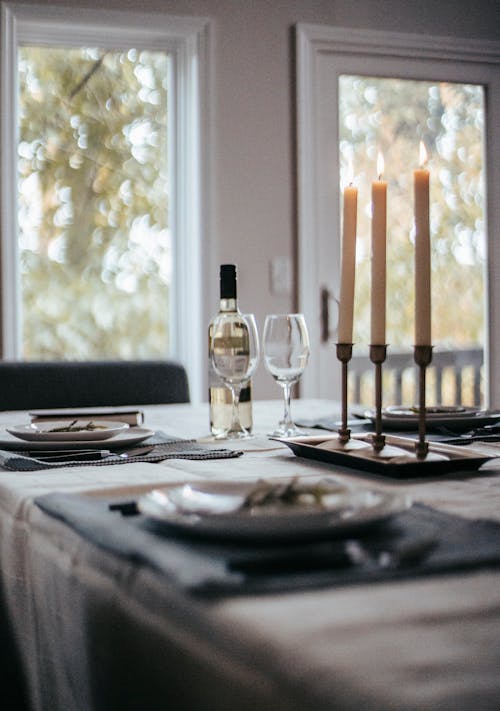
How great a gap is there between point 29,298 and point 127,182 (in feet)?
1.80

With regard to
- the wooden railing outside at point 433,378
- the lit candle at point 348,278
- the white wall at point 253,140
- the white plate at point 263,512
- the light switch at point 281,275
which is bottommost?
the wooden railing outside at point 433,378

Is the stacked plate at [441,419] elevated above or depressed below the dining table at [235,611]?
above

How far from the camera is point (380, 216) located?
1.05m

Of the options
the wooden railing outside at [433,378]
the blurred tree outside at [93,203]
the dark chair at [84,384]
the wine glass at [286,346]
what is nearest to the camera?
the wine glass at [286,346]

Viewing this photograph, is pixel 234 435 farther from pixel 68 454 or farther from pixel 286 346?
pixel 68 454

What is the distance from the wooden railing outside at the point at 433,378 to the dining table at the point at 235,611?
2.99 metres

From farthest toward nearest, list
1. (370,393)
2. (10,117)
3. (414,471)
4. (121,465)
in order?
(370,393) → (10,117) → (121,465) → (414,471)

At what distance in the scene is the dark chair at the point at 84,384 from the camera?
2.13 meters

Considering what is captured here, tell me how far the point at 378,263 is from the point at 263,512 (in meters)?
0.43

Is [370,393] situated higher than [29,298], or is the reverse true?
[29,298]

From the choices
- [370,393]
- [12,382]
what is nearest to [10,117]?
[12,382]

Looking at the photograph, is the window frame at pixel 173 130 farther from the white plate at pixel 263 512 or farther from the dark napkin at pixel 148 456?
the white plate at pixel 263 512

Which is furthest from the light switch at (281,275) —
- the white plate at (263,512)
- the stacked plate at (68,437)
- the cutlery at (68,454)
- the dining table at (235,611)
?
the white plate at (263,512)

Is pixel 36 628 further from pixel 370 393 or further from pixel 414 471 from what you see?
pixel 370 393
